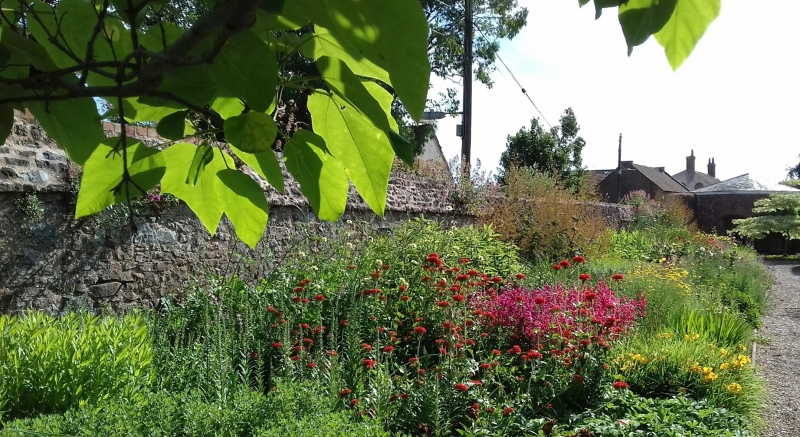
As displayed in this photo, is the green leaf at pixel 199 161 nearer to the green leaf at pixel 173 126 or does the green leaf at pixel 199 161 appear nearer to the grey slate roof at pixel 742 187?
the green leaf at pixel 173 126

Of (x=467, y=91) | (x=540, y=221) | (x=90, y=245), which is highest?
(x=467, y=91)

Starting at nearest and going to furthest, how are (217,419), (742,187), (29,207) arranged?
(217,419), (29,207), (742,187)

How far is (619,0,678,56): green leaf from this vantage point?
373mm

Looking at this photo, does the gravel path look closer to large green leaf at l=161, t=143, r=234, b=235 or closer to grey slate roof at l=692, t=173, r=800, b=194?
large green leaf at l=161, t=143, r=234, b=235

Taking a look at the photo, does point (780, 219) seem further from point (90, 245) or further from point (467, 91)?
point (90, 245)

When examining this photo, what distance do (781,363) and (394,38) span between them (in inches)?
292

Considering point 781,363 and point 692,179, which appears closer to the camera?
point 781,363

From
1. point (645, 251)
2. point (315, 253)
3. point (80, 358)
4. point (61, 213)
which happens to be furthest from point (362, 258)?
point (645, 251)

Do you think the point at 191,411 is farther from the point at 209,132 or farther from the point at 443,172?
the point at 443,172

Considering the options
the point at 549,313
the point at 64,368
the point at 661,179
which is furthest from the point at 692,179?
the point at 64,368

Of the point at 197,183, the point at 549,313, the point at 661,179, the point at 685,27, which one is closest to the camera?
the point at 685,27

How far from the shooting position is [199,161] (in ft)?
1.55

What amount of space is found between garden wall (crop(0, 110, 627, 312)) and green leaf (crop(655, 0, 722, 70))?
12.2 feet

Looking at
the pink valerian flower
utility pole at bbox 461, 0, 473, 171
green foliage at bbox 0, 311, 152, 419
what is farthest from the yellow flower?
utility pole at bbox 461, 0, 473, 171
